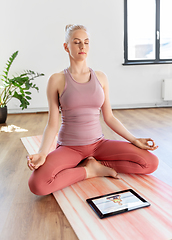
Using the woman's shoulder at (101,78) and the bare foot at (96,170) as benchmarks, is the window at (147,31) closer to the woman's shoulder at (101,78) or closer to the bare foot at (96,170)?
the woman's shoulder at (101,78)

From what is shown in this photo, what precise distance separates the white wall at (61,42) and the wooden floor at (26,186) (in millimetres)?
1127

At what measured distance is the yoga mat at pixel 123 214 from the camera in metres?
1.11

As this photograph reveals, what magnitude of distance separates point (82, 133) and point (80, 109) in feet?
0.49

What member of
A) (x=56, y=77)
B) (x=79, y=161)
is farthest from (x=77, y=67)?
(x=79, y=161)

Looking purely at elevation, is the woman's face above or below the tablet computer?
above

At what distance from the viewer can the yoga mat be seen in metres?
1.11

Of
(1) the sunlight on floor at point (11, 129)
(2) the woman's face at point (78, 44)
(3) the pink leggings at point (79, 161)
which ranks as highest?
(2) the woman's face at point (78, 44)

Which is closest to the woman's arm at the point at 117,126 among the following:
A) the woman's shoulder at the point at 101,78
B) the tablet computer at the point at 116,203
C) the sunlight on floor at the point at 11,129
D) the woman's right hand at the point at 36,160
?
the woman's shoulder at the point at 101,78

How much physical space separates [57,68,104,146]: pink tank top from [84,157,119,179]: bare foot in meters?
0.12

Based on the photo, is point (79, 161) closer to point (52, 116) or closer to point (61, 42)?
point (52, 116)

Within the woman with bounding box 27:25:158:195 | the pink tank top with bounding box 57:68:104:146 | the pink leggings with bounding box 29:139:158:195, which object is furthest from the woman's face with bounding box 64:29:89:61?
the pink leggings with bounding box 29:139:158:195

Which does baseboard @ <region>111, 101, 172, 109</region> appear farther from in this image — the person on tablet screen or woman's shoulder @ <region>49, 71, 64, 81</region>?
the person on tablet screen

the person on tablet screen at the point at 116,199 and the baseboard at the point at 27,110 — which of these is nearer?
the person on tablet screen at the point at 116,199

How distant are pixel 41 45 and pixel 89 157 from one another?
10.1 ft
